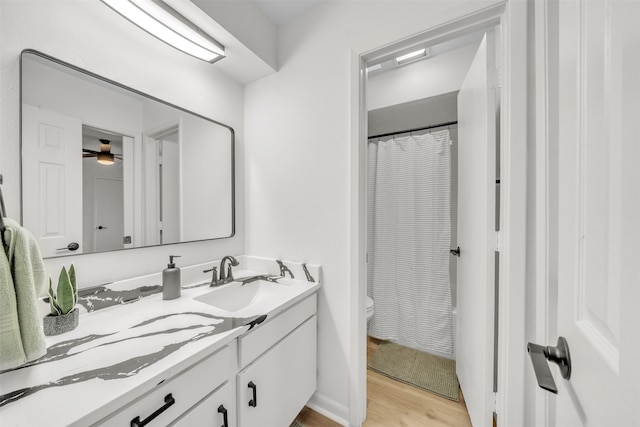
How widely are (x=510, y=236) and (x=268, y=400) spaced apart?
4.05ft

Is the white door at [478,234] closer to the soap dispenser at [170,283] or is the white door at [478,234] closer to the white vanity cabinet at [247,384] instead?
the white vanity cabinet at [247,384]

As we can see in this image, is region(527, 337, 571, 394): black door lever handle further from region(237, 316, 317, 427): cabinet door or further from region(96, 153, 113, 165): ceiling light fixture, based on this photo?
region(96, 153, 113, 165): ceiling light fixture

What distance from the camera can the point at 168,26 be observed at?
1110 mm

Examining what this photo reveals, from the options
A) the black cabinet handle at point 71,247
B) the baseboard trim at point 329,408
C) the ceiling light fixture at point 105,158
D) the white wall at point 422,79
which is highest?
the white wall at point 422,79

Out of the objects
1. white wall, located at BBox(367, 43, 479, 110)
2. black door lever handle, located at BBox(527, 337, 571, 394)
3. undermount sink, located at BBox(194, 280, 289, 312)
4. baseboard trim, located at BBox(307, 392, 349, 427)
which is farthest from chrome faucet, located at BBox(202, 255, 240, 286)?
white wall, located at BBox(367, 43, 479, 110)

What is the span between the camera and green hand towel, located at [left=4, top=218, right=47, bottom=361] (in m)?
0.65

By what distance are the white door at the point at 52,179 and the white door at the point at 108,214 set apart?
0.06 m

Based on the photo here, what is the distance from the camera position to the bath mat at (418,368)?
5.24 feet

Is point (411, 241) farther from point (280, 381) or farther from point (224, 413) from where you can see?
point (224, 413)

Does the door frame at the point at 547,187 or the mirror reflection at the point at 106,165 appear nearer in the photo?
the door frame at the point at 547,187

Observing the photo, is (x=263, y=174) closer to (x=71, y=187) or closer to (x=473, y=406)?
(x=71, y=187)

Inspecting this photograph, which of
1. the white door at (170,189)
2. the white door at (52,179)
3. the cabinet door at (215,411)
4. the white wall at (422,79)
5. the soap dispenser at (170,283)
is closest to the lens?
the cabinet door at (215,411)

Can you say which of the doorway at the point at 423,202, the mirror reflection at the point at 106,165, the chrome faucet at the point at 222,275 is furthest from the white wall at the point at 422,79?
the chrome faucet at the point at 222,275

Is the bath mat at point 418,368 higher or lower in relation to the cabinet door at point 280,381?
lower
